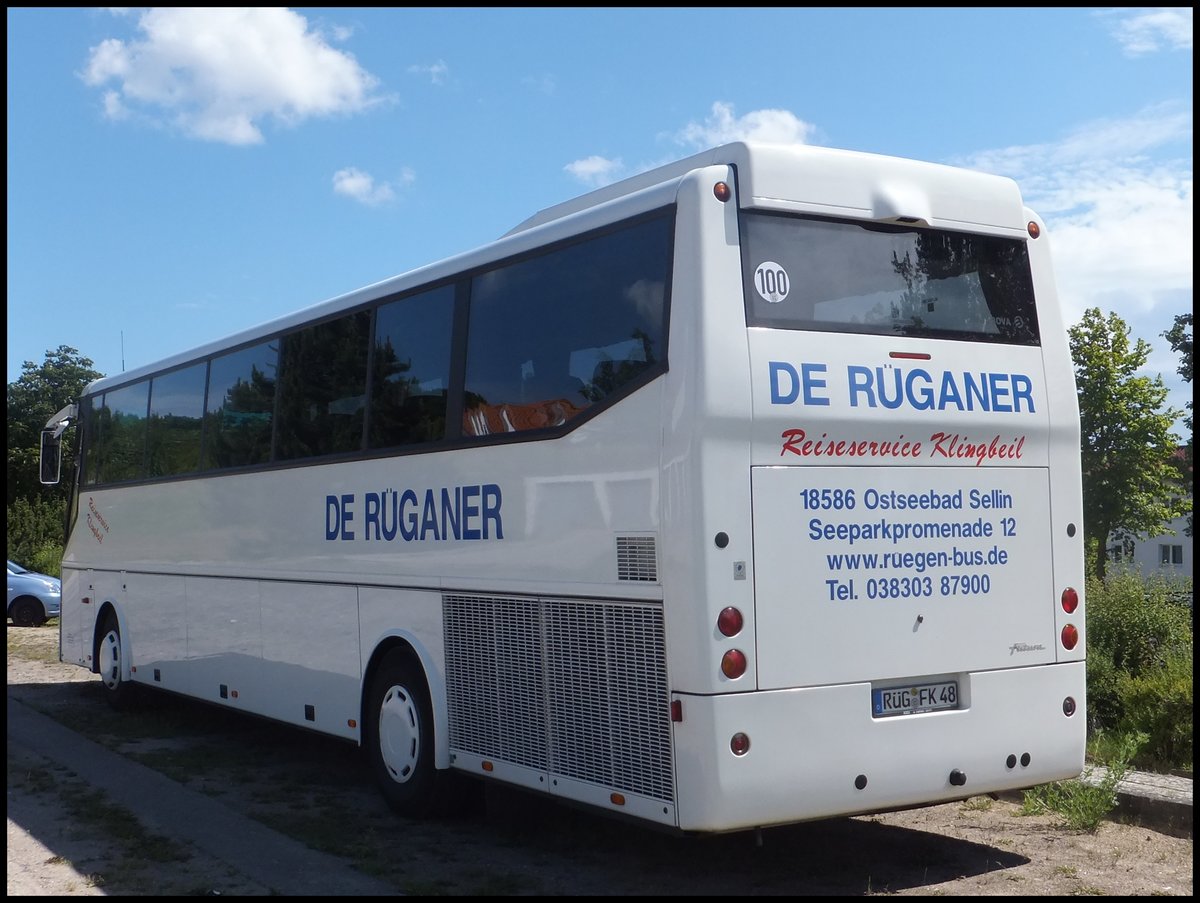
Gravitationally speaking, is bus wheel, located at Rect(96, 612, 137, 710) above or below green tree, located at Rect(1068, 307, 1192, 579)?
below

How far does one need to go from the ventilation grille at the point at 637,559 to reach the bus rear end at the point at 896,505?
48 centimetres

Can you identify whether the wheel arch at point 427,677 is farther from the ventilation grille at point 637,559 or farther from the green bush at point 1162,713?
the green bush at point 1162,713

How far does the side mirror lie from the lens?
49.9ft

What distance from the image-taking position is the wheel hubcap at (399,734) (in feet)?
27.8

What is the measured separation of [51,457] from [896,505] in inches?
454

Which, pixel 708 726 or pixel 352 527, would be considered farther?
pixel 352 527

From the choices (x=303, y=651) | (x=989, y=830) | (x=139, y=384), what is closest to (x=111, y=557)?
(x=139, y=384)

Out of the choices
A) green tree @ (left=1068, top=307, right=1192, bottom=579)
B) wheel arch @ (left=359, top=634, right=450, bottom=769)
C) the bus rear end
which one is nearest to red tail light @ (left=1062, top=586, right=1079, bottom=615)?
the bus rear end

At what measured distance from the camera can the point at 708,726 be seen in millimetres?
6102

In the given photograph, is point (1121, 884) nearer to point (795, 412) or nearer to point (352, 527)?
point (795, 412)

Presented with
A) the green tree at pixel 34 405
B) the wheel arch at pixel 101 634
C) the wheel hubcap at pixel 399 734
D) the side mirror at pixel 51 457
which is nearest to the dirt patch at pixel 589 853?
the wheel hubcap at pixel 399 734

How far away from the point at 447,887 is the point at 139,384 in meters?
8.69

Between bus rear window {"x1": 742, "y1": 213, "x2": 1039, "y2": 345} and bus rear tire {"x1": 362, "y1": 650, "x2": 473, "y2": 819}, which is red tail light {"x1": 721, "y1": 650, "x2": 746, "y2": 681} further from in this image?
bus rear tire {"x1": 362, "y1": 650, "x2": 473, "y2": 819}

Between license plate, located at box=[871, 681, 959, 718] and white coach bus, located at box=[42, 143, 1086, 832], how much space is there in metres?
0.02
